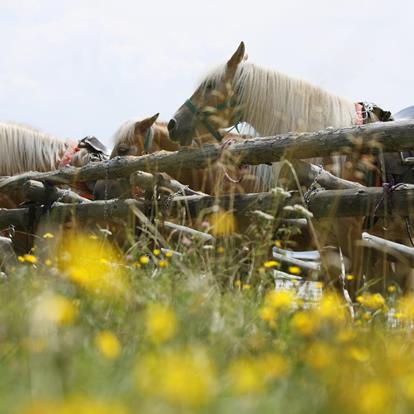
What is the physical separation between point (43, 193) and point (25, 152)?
1.81 metres

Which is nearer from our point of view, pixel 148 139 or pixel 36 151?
pixel 148 139

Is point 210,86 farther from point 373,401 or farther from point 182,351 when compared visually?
point 373,401

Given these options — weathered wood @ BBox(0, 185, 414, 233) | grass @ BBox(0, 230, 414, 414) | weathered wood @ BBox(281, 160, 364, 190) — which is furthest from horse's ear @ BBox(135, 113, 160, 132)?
grass @ BBox(0, 230, 414, 414)

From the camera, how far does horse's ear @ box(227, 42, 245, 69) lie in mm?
5598

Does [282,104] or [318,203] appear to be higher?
[282,104]

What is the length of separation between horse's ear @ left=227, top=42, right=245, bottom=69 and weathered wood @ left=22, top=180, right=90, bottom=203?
5.09ft

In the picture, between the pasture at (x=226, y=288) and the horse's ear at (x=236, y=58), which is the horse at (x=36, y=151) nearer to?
the pasture at (x=226, y=288)

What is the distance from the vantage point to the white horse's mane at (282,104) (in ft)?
17.1

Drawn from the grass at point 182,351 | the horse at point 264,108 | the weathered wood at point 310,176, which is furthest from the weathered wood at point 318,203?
the grass at point 182,351

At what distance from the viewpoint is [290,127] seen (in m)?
5.27

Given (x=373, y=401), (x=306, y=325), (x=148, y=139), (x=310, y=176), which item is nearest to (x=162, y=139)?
(x=148, y=139)

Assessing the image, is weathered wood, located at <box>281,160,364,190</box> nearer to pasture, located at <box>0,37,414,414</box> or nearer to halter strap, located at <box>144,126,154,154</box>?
pasture, located at <box>0,37,414,414</box>

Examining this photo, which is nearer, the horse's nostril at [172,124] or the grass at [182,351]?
the grass at [182,351]

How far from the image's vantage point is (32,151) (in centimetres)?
754
